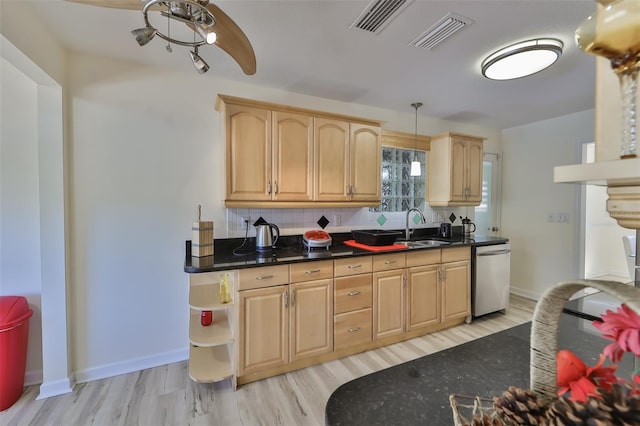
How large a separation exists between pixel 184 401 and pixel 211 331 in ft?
1.50

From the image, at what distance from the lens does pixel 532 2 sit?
5.07 feet

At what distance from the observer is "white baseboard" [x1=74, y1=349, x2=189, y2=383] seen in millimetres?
2070

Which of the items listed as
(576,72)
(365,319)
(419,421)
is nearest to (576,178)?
(419,421)

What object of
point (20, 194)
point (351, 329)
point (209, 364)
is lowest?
point (209, 364)

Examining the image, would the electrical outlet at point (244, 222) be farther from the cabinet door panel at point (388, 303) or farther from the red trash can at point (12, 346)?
the red trash can at point (12, 346)

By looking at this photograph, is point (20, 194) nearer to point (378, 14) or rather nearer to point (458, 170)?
point (378, 14)

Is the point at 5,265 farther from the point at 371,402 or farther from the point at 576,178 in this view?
the point at 576,178

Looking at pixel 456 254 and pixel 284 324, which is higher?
pixel 456 254

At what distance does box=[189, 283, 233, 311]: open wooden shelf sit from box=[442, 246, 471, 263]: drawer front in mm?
2200

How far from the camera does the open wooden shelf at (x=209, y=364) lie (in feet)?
6.38

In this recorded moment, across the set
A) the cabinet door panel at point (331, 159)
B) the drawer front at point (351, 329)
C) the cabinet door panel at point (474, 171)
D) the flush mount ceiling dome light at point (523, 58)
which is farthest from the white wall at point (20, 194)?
the cabinet door panel at point (474, 171)

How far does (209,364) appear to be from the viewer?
2.10 metres

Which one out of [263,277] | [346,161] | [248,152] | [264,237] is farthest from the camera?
[346,161]

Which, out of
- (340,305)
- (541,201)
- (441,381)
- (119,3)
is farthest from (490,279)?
(119,3)
